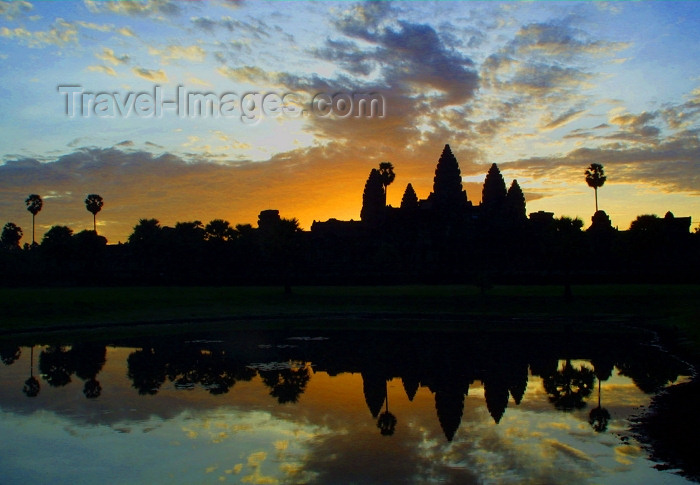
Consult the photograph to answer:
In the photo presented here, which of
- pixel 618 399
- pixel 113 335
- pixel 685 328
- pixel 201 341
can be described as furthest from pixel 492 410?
pixel 113 335

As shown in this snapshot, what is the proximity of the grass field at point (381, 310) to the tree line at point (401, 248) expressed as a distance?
14.1 ft

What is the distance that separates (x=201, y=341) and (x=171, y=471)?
18.3 m

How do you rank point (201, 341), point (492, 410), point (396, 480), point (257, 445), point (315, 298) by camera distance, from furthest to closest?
point (315, 298), point (201, 341), point (492, 410), point (257, 445), point (396, 480)

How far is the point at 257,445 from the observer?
11.2 meters

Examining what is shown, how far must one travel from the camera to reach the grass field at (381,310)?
1398 inches

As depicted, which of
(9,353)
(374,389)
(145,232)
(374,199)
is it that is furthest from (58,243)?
(374,389)

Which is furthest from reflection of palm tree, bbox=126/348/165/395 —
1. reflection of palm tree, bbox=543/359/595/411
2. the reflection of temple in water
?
reflection of palm tree, bbox=543/359/595/411

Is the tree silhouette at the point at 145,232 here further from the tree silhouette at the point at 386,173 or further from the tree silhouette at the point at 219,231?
the tree silhouette at the point at 386,173

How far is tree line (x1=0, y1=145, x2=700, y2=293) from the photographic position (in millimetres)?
62781

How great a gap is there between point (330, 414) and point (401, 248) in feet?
274

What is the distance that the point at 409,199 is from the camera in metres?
124

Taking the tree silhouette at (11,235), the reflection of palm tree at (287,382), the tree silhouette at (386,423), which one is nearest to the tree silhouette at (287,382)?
the reflection of palm tree at (287,382)

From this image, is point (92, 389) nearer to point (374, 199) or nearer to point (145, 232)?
point (145, 232)

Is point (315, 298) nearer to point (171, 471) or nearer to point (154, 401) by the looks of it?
point (154, 401)
